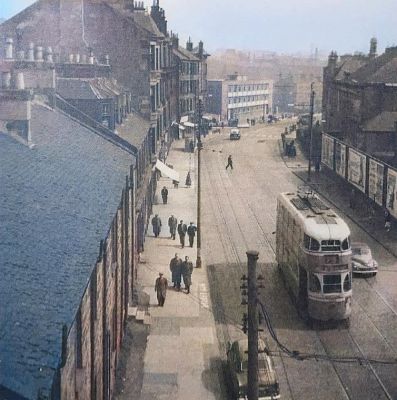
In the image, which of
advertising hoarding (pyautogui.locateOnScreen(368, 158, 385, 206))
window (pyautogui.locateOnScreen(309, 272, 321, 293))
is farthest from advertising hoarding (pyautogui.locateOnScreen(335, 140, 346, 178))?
window (pyautogui.locateOnScreen(309, 272, 321, 293))

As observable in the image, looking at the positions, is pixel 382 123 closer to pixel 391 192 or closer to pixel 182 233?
pixel 391 192

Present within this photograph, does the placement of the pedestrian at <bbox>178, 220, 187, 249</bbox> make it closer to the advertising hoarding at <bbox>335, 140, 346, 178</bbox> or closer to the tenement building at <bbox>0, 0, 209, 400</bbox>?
the tenement building at <bbox>0, 0, 209, 400</bbox>

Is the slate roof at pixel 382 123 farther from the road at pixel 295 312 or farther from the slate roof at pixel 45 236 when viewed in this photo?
the slate roof at pixel 45 236

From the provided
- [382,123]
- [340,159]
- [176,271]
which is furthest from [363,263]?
[382,123]

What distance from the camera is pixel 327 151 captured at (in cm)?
5456

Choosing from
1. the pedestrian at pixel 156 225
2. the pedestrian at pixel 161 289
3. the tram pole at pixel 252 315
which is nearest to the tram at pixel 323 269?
the pedestrian at pixel 161 289

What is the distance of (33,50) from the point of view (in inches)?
1328

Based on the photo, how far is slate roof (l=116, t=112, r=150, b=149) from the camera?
30739 mm

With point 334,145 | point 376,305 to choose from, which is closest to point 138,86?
point 334,145

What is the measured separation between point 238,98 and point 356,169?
78.0 meters

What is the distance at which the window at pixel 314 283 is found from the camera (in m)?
21.8

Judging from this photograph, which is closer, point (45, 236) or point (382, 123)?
point (45, 236)

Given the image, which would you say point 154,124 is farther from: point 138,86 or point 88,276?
point 88,276

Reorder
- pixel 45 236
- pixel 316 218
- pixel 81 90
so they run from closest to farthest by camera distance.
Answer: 1. pixel 45 236
2. pixel 316 218
3. pixel 81 90
